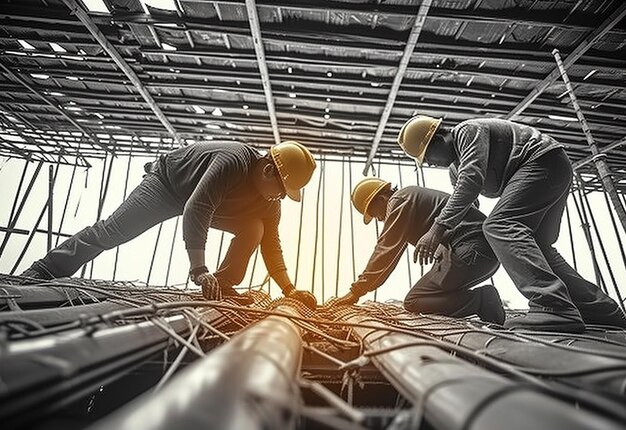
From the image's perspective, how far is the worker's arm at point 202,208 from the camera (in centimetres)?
273

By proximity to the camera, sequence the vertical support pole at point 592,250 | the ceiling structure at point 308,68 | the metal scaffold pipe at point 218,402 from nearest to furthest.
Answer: the metal scaffold pipe at point 218,402 → the ceiling structure at point 308,68 → the vertical support pole at point 592,250

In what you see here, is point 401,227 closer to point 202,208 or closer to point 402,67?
point 202,208

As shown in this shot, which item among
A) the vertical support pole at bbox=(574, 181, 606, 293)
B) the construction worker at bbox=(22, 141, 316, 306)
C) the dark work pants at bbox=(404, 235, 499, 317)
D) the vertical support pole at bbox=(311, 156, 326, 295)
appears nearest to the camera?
the construction worker at bbox=(22, 141, 316, 306)

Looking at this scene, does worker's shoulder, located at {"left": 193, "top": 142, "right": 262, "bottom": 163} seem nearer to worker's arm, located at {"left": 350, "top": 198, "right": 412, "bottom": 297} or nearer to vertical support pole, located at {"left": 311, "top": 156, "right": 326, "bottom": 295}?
worker's arm, located at {"left": 350, "top": 198, "right": 412, "bottom": 297}

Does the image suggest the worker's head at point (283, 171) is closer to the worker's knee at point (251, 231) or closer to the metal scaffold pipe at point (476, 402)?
the worker's knee at point (251, 231)

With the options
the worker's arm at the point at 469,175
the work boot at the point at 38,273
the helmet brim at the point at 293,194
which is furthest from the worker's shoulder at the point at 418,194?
the work boot at the point at 38,273

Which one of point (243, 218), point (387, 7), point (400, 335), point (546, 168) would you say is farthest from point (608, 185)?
point (243, 218)

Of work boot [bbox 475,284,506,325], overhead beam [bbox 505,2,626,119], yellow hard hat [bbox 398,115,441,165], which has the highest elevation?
overhead beam [bbox 505,2,626,119]

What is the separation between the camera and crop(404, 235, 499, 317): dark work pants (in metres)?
2.88

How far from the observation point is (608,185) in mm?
3514

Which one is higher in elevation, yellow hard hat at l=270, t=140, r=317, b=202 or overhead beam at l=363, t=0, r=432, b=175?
overhead beam at l=363, t=0, r=432, b=175

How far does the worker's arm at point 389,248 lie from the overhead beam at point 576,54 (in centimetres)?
308

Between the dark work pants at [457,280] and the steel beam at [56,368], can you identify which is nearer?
the steel beam at [56,368]

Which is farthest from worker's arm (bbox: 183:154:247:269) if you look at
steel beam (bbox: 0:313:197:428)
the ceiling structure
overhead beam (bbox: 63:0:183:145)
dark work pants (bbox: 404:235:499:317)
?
overhead beam (bbox: 63:0:183:145)
